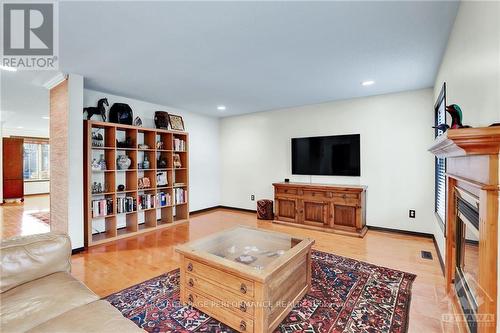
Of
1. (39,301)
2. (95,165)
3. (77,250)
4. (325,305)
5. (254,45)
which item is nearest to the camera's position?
(39,301)

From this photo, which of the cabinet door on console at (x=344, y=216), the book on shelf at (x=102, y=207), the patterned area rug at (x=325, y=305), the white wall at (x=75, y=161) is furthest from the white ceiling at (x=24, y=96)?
the cabinet door on console at (x=344, y=216)

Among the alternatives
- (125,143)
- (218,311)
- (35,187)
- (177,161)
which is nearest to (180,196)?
(177,161)

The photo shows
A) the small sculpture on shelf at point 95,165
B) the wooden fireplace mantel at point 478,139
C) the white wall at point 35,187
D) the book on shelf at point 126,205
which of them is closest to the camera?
the wooden fireplace mantel at point 478,139

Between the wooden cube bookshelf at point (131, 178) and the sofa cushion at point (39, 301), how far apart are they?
2174 millimetres

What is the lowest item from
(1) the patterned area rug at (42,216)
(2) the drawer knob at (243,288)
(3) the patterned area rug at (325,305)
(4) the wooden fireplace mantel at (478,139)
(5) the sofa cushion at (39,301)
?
(3) the patterned area rug at (325,305)

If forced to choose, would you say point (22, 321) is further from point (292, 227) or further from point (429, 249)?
point (429, 249)

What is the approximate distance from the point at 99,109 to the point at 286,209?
347cm

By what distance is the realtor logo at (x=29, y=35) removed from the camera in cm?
184

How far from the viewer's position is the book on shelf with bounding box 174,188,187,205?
4714 mm

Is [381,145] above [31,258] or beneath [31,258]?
above

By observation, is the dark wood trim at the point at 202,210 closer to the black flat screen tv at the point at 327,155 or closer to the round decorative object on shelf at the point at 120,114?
the black flat screen tv at the point at 327,155

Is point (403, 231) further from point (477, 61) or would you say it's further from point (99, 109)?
point (99, 109)

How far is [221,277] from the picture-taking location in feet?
5.82

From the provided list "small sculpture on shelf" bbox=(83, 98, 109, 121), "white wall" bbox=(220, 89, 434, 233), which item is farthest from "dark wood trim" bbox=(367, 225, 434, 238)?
"small sculpture on shelf" bbox=(83, 98, 109, 121)
